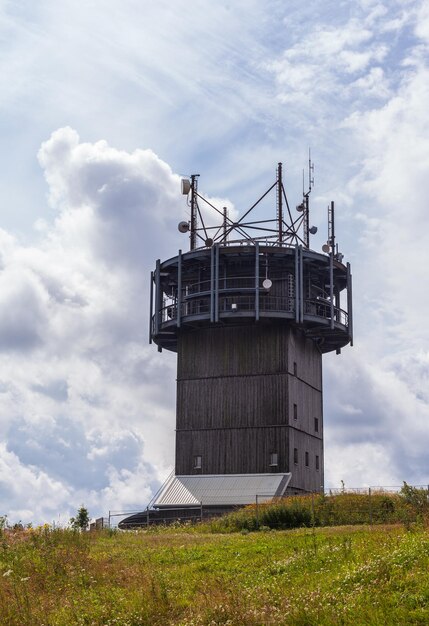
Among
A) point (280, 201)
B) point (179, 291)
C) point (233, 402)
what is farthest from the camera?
point (280, 201)

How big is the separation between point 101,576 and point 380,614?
10.1 metres

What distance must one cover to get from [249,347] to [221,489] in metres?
9.09

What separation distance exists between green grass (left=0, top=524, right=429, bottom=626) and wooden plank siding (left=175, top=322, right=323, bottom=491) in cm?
2412

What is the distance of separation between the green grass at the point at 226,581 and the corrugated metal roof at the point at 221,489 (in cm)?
2226

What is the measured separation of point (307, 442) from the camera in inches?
2411

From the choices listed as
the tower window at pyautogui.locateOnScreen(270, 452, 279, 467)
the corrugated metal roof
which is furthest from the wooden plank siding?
the corrugated metal roof

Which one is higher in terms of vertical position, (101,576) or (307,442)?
(307,442)

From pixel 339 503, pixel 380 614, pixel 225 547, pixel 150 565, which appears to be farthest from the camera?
pixel 339 503

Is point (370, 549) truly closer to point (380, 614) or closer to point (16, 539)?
point (380, 614)

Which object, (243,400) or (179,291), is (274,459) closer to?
(243,400)

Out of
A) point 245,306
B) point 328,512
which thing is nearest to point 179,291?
point 245,306

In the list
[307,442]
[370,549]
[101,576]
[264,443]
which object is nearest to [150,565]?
[101,576]

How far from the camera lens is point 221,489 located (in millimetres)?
57375

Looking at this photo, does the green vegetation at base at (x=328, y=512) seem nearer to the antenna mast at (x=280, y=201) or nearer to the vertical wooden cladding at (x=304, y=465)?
the vertical wooden cladding at (x=304, y=465)
